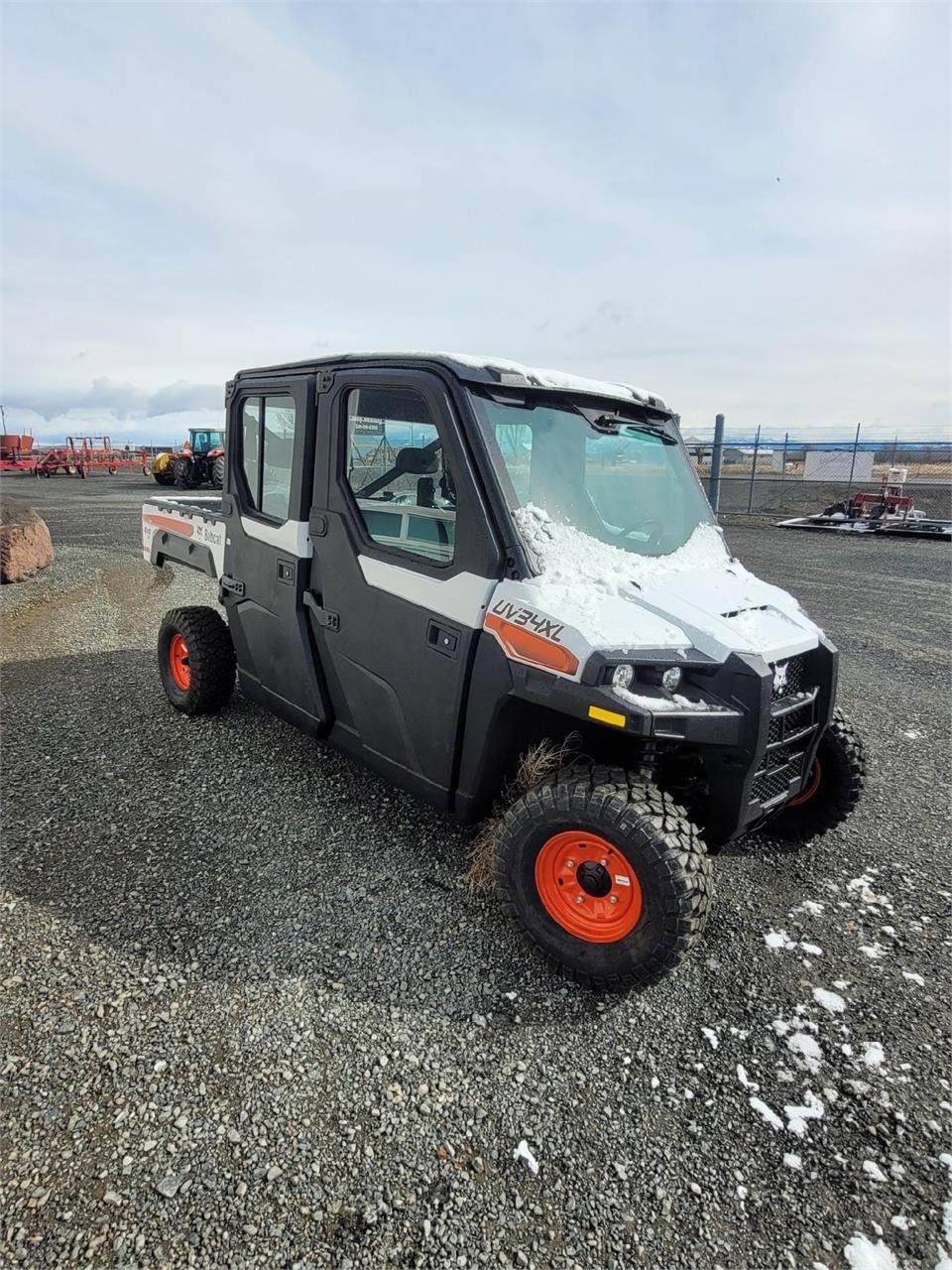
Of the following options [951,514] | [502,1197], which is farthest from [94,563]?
[951,514]

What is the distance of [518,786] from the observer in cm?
281

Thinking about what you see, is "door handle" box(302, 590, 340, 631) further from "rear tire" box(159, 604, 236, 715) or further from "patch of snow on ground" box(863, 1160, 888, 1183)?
"patch of snow on ground" box(863, 1160, 888, 1183)

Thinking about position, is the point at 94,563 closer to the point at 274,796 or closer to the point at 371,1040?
the point at 274,796

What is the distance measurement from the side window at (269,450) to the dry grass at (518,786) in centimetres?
180

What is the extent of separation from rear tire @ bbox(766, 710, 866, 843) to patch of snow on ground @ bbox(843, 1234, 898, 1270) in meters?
1.71

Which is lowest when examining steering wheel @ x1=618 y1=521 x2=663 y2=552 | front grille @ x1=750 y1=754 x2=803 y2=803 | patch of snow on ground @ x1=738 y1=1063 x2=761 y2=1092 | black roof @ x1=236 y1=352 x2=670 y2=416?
patch of snow on ground @ x1=738 y1=1063 x2=761 y2=1092

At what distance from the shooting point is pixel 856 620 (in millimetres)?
7723

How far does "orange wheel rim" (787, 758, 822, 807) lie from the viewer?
3.22m

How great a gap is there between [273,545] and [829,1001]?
10.3ft

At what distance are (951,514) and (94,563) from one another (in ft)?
61.6

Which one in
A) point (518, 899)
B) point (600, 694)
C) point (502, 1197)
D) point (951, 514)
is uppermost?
point (951, 514)

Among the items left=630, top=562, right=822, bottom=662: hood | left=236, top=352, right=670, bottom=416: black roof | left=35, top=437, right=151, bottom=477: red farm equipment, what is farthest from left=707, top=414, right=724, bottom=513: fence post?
left=35, top=437, right=151, bottom=477: red farm equipment

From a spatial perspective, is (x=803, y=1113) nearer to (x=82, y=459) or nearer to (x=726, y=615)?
(x=726, y=615)

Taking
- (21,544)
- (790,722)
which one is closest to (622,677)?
(790,722)
